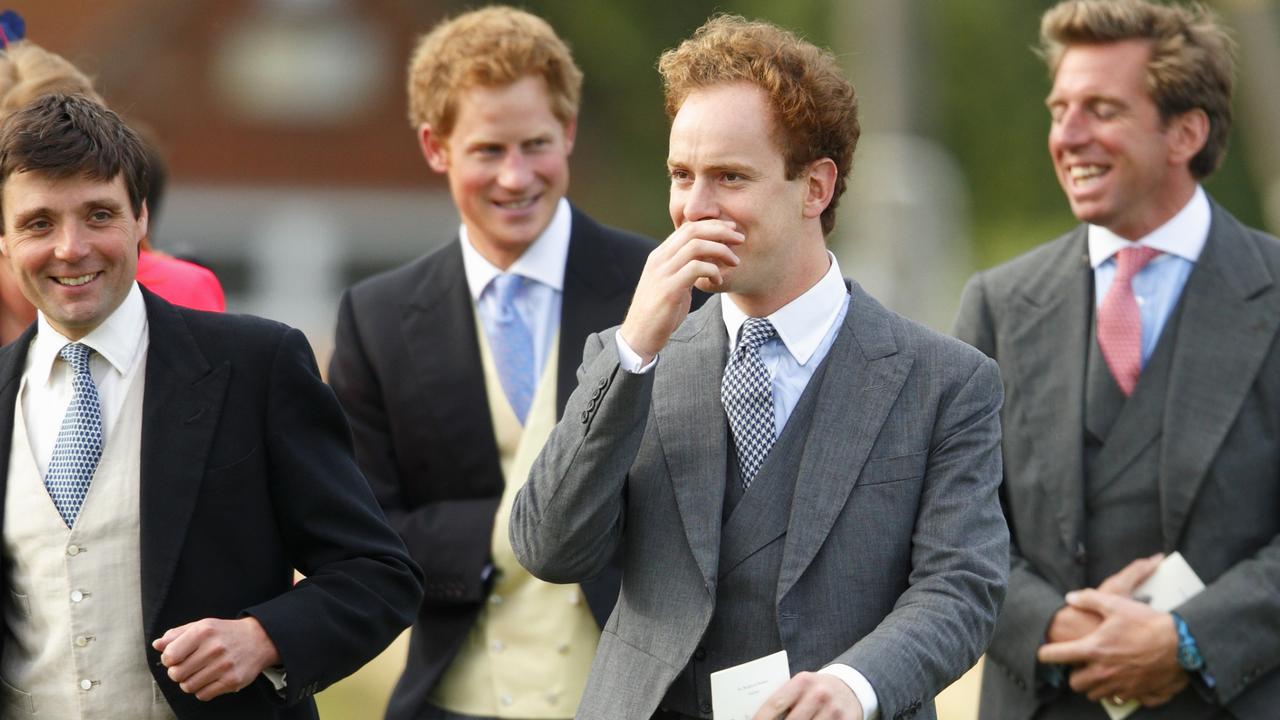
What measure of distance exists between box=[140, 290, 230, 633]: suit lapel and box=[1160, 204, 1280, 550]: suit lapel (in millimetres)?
2446

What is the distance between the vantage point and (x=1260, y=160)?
2623 cm

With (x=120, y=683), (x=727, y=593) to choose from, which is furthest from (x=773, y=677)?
(x=120, y=683)

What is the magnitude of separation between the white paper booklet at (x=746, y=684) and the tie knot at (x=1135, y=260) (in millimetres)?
2003

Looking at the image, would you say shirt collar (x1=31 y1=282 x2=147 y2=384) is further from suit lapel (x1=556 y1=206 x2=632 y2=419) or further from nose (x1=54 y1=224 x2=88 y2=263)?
suit lapel (x1=556 y1=206 x2=632 y2=419)

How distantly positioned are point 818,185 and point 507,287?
5.14ft

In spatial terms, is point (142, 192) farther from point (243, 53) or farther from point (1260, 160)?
point (243, 53)

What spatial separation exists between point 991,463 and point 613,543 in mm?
764

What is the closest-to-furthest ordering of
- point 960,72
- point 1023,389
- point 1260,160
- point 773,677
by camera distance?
point 773,677 → point 1023,389 → point 1260,160 → point 960,72

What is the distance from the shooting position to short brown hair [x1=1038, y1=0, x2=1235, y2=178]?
17.3 feet

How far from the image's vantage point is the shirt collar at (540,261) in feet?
17.3

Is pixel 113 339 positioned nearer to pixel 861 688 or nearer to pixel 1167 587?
pixel 861 688

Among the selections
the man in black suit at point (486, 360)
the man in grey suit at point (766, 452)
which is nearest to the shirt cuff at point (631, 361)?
the man in grey suit at point (766, 452)

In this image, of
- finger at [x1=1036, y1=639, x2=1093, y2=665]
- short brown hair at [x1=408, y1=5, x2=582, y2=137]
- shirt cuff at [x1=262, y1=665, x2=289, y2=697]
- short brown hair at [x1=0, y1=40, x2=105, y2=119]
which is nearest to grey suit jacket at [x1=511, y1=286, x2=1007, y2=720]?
shirt cuff at [x1=262, y1=665, x2=289, y2=697]

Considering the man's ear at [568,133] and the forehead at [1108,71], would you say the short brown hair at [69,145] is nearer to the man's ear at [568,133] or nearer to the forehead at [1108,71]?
the man's ear at [568,133]
